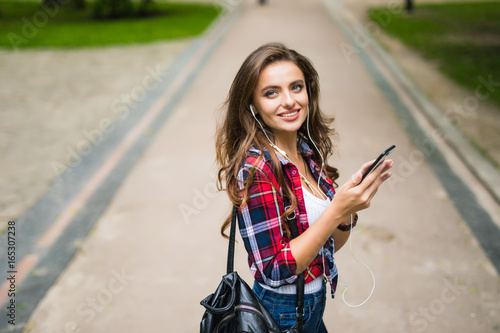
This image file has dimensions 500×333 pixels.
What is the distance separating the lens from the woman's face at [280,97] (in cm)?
176

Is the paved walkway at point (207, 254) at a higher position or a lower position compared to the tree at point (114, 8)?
lower

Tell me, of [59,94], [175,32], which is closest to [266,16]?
[175,32]

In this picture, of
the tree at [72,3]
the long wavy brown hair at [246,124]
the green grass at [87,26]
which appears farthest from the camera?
the tree at [72,3]

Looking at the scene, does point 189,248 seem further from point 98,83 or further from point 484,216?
point 98,83

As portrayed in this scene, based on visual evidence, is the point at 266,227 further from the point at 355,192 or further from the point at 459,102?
the point at 459,102

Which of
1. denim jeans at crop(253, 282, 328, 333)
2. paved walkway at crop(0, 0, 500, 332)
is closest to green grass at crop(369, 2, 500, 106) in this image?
paved walkway at crop(0, 0, 500, 332)

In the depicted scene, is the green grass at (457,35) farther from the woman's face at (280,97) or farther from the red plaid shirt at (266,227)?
the red plaid shirt at (266,227)

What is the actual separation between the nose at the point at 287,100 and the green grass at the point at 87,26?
1331 cm

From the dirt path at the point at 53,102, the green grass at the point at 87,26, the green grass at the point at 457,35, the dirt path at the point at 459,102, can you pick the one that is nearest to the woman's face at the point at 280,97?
the dirt path at the point at 53,102

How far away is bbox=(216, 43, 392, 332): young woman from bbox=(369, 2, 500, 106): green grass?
24.0ft

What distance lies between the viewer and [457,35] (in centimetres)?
1341

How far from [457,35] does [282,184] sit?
45.4ft

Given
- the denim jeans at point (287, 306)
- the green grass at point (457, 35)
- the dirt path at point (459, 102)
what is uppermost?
the green grass at point (457, 35)

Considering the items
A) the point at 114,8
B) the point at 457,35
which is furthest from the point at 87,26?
the point at 457,35
